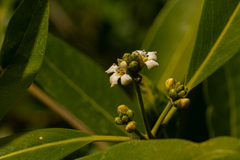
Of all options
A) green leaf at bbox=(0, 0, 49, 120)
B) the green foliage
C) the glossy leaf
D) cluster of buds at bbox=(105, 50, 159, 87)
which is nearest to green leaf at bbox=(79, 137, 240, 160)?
the green foliage

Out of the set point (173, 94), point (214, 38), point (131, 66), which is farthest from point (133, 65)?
point (214, 38)

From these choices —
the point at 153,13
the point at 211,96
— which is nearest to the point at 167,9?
the point at 211,96

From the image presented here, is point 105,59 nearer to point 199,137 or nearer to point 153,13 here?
point 153,13

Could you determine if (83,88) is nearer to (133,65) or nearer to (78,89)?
(78,89)

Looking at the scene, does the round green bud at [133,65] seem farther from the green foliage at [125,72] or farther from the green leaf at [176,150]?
the green leaf at [176,150]

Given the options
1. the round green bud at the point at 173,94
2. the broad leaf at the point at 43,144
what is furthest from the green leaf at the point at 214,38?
the broad leaf at the point at 43,144

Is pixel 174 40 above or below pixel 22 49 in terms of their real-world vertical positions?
below

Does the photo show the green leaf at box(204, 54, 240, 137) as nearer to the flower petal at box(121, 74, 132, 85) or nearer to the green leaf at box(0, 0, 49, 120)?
the flower petal at box(121, 74, 132, 85)
